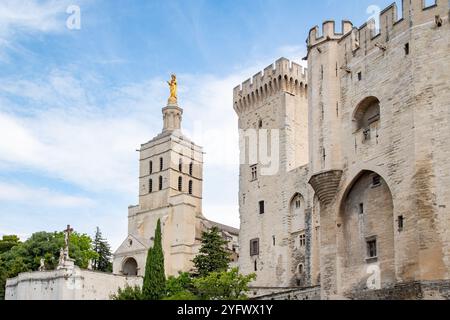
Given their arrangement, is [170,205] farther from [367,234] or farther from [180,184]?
[367,234]

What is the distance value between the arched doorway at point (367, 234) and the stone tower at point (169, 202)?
135 ft

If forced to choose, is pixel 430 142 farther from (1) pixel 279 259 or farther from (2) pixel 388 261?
→ (1) pixel 279 259

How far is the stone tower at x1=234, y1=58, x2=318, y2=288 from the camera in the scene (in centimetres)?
4697

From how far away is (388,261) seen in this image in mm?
29797

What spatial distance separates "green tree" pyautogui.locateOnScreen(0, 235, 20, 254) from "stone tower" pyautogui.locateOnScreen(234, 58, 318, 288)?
112 feet

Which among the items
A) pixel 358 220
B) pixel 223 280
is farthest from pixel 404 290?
pixel 223 280

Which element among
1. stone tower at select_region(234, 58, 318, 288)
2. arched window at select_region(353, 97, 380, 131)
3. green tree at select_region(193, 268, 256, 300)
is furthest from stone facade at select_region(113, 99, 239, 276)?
arched window at select_region(353, 97, 380, 131)

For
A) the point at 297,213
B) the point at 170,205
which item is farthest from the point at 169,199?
the point at 297,213

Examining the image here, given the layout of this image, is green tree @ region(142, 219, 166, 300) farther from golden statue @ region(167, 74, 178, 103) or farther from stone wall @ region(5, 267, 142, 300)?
golden statue @ region(167, 74, 178, 103)

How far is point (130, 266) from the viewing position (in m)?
75.8

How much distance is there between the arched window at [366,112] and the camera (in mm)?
31703
